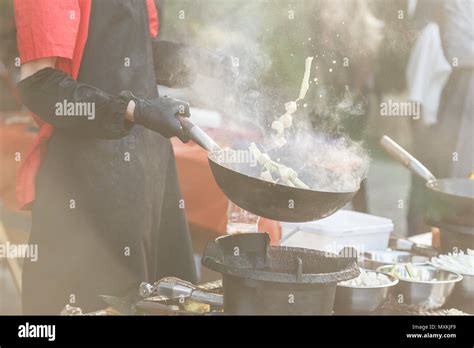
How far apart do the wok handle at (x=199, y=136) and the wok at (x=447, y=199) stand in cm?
81

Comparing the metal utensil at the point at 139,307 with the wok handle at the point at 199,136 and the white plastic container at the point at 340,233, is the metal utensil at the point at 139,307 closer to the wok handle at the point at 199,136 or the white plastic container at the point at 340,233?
the wok handle at the point at 199,136

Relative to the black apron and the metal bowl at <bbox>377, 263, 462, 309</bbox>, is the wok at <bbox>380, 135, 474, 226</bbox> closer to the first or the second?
the metal bowl at <bbox>377, 263, 462, 309</bbox>

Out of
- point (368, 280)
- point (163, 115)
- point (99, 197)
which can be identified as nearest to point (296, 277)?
point (368, 280)

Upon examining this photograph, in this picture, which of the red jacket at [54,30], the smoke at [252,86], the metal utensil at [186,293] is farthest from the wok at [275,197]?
the red jacket at [54,30]

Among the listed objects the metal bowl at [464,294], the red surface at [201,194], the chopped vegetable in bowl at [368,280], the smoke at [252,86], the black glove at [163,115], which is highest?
the smoke at [252,86]

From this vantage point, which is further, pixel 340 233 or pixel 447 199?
pixel 340 233

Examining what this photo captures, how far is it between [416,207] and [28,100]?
2342 mm

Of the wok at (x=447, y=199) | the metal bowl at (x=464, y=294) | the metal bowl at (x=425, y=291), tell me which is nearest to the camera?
the metal bowl at (x=425, y=291)

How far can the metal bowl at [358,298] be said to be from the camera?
2.11 meters

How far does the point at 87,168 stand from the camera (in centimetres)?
248

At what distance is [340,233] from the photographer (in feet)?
8.45

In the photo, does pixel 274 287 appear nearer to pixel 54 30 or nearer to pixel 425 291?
pixel 425 291

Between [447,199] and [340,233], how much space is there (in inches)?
15.0

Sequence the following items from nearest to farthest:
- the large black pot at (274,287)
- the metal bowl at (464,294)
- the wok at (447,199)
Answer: the large black pot at (274,287)
the metal bowl at (464,294)
the wok at (447,199)
